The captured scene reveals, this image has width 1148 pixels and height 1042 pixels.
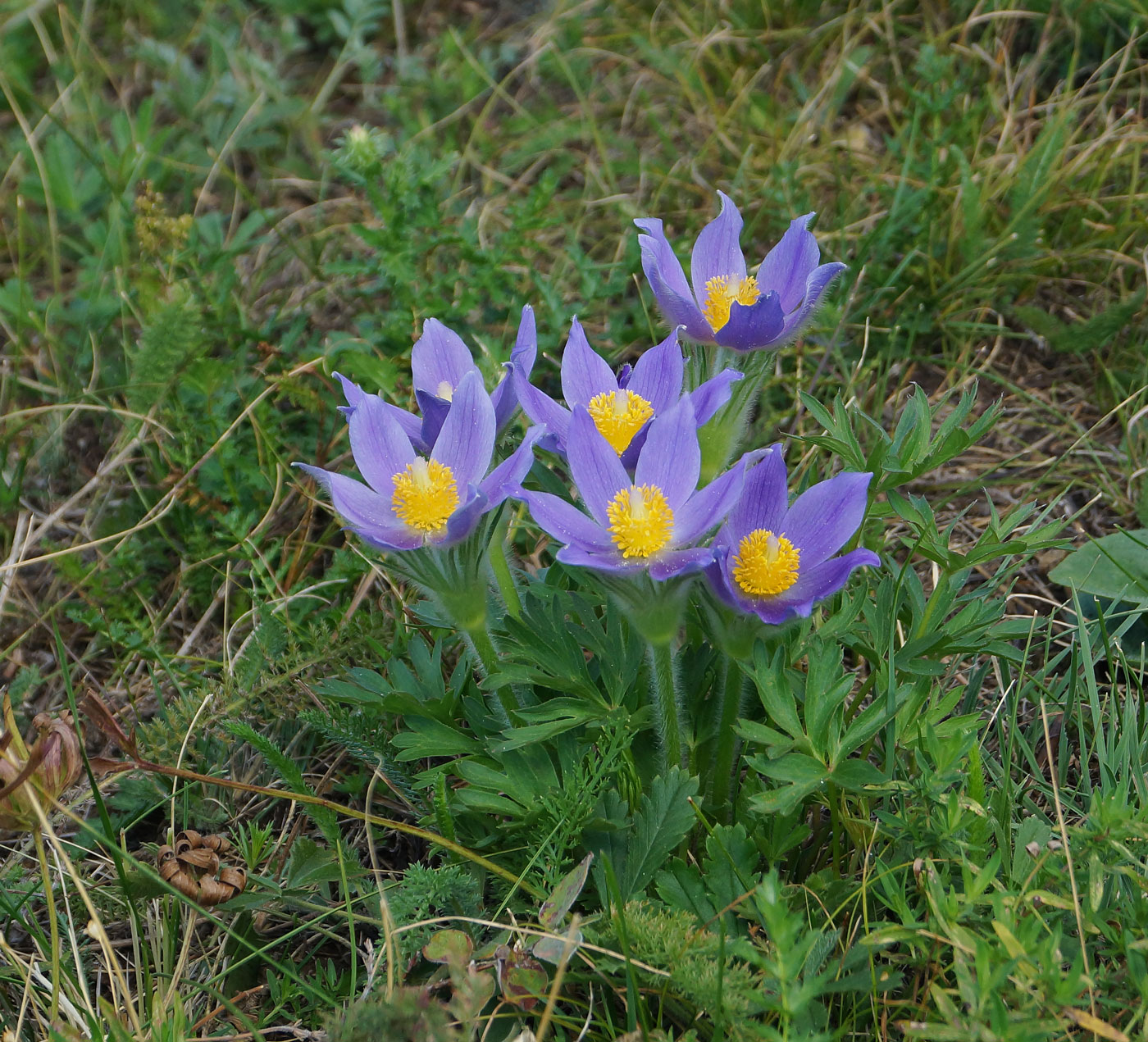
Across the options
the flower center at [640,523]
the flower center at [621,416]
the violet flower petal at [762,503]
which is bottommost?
the violet flower petal at [762,503]

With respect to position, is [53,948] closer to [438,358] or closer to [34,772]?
[34,772]

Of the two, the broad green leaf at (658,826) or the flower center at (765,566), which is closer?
the flower center at (765,566)

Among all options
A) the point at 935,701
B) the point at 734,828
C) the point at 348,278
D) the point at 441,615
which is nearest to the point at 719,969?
the point at 734,828

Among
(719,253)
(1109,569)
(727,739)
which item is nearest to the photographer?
(727,739)

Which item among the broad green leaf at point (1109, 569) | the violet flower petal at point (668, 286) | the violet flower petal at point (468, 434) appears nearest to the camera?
the violet flower petal at point (468, 434)

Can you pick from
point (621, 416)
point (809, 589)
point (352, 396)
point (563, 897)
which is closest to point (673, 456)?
point (621, 416)

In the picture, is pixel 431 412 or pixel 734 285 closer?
pixel 431 412

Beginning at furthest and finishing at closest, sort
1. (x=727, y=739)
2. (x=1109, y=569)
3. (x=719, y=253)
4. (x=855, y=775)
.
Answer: (x=1109, y=569) → (x=719, y=253) → (x=727, y=739) → (x=855, y=775)

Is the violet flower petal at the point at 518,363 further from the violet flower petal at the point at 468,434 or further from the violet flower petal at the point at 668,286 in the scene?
the violet flower petal at the point at 668,286

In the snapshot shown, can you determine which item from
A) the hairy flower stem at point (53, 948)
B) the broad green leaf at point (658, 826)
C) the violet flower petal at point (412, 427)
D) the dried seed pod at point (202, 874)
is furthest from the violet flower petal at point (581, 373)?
the hairy flower stem at point (53, 948)
